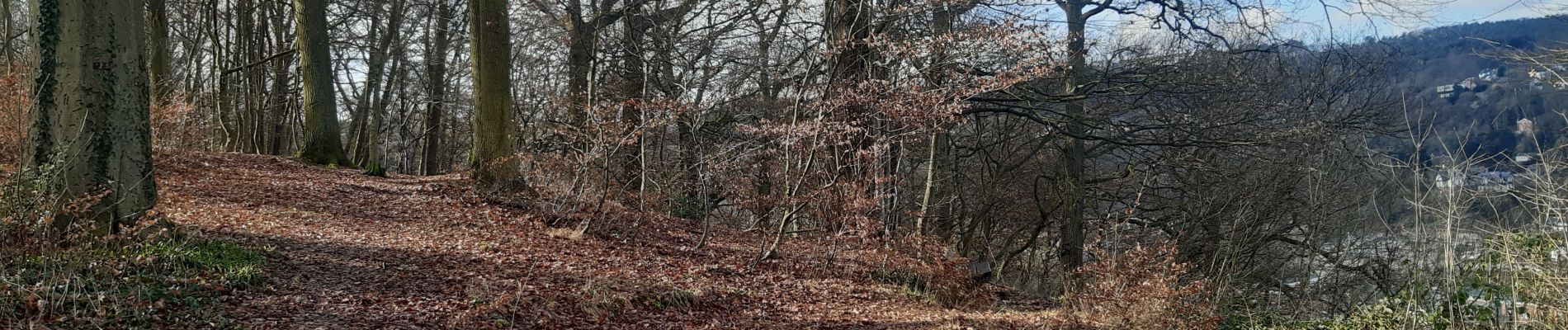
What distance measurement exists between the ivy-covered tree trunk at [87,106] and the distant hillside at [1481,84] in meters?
7.74

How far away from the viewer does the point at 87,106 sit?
5461mm

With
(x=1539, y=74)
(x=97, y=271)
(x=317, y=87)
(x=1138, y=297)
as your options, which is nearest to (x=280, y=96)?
(x=317, y=87)

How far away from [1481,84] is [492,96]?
11.9 m

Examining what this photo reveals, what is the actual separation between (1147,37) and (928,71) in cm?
616

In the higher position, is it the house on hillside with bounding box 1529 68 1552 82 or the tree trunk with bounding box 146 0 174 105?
the tree trunk with bounding box 146 0 174 105

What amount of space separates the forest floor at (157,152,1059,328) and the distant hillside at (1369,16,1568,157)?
383cm

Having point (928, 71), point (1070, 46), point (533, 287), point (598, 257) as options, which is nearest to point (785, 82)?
point (928, 71)

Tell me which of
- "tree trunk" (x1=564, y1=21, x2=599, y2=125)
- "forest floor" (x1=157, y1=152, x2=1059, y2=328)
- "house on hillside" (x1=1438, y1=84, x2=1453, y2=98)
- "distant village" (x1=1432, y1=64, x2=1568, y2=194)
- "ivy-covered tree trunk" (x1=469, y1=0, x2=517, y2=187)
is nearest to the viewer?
"distant village" (x1=1432, y1=64, x2=1568, y2=194)

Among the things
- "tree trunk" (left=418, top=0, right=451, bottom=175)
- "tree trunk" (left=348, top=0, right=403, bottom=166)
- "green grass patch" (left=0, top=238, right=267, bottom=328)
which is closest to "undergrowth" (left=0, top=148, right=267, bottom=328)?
"green grass patch" (left=0, top=238, right=267, bottom=328)

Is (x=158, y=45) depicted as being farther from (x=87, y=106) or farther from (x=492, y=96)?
(x=87, y=106)

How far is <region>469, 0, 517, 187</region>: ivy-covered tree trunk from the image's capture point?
391 inches

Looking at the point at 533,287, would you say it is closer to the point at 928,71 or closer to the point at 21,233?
the point at 21,233

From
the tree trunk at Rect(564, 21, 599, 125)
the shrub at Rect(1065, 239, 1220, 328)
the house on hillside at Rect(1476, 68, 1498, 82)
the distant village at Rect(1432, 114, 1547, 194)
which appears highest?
the tree trunk at Rect(564, 21, 599, 125)

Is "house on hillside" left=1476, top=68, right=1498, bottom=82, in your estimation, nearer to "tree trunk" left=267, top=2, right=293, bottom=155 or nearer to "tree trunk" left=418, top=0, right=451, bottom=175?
"tree trunk" left=418, top=0, right=451, bottom=175
